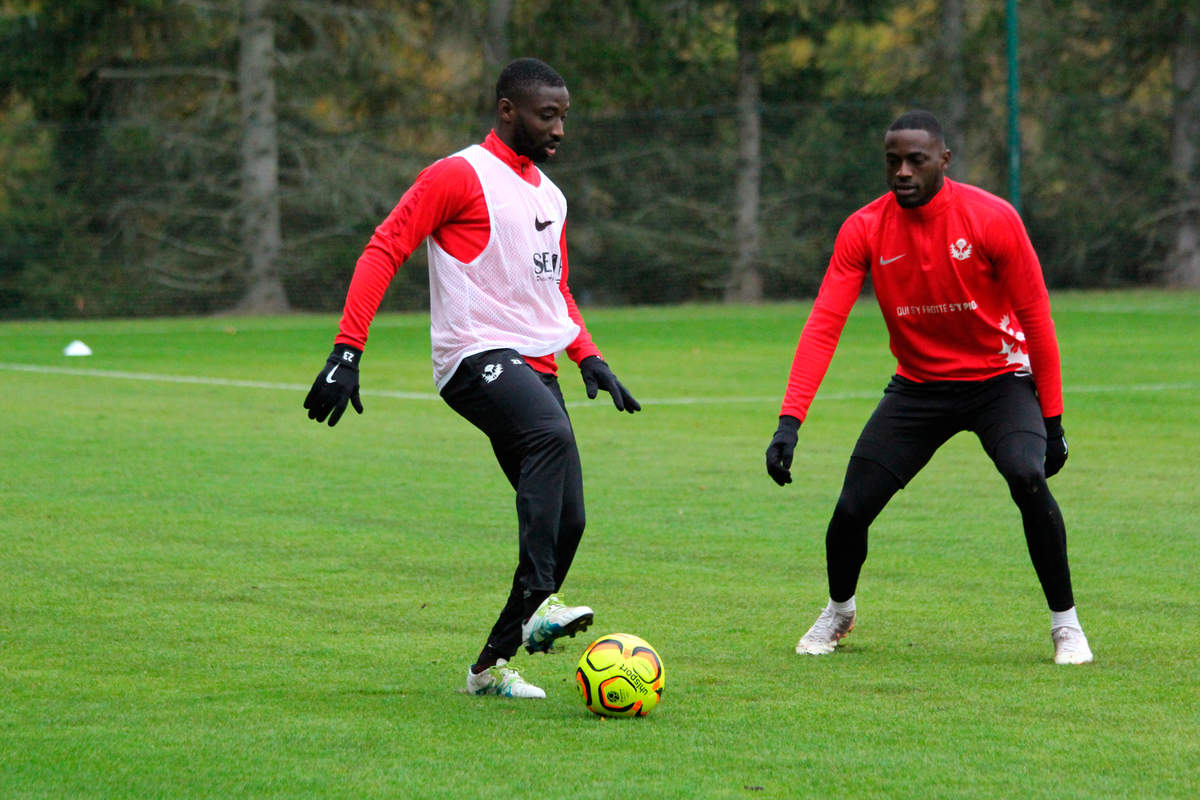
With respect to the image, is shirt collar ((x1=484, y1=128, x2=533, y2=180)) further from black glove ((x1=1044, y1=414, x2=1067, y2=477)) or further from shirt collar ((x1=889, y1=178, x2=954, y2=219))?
black glove ((x1=1044, y1=414, x2=1067, y2=477))

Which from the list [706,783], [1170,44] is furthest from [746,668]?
[1170,44]

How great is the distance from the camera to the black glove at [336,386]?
5465 mm

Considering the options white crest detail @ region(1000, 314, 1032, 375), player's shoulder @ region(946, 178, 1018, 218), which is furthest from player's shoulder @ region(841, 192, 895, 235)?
white crest detail @ region(1000, 314, 1032, 375)

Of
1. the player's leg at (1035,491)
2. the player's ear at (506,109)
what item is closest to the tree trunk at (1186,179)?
the player's leg at (1035,491)

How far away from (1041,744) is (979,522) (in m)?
4.38

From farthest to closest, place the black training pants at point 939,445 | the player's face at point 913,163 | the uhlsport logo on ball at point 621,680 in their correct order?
the black training pants at point 939,445
the player's face at point 913,163
the uhlsport logo on ball at point 621,680

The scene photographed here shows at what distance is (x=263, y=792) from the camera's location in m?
4.62

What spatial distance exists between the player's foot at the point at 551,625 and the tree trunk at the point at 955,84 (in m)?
27.2

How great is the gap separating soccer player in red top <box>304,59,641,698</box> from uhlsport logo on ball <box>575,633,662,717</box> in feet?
0.68

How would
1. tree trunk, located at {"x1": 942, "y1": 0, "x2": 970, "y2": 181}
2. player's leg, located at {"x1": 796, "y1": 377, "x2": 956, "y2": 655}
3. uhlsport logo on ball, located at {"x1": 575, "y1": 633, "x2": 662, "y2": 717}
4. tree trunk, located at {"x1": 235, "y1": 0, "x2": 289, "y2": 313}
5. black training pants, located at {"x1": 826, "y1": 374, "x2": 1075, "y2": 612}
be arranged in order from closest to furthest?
uhlsport logo on ball, located at {"x1": 575, "y1": 633, "x2": 662, "y2": 717} < black training pants, located at {"x1": 826, "y1": 374, "x2": 1075, "y2": 612} < player's leg, located at {"x1": 796, "y1": 377, "x2": 956, "y2": 655} < tree trunk, located at {"x1": 235, "y1": 0, "x2": 289, "y2": 313} < tree trunk, located at {"x1": 942, "y1": 0, "x2": 970, "y2": 181}

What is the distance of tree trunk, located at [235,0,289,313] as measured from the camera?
29797mm

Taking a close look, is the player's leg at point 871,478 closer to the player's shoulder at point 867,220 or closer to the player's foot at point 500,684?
the player's shoulder at point 867,220

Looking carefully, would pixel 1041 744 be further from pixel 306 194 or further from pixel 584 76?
pixel 584 76

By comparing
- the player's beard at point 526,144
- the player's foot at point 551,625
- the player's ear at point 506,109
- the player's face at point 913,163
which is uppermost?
the player's ear at point 506,109
